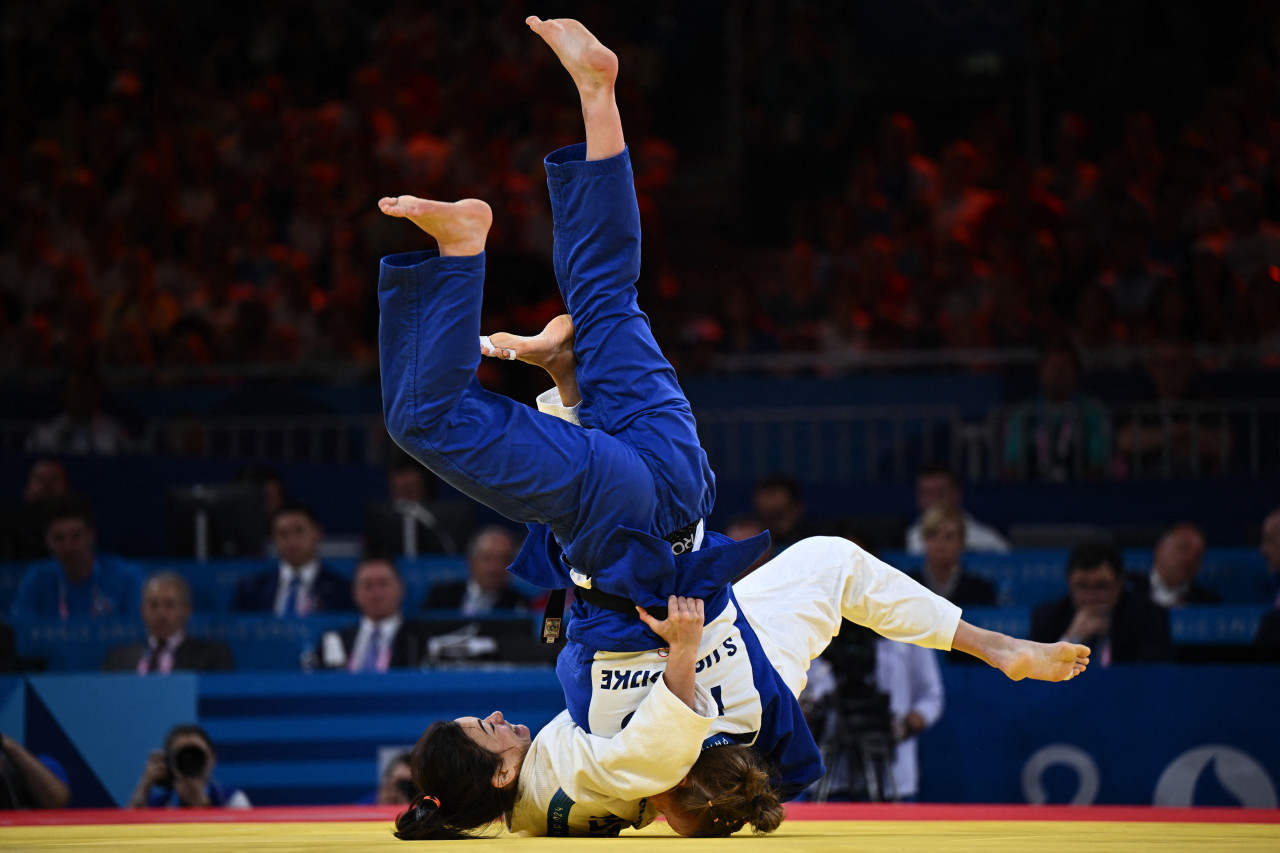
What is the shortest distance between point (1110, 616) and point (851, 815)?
6.48 ft

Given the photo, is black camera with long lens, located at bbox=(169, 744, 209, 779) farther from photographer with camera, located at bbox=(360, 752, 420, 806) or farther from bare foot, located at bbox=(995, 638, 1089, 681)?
bare foot, located at bbox=(995, 638, 1089, 681)

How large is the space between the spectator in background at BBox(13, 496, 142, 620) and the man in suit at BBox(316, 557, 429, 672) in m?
1.30

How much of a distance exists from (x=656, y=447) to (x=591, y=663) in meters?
0.57

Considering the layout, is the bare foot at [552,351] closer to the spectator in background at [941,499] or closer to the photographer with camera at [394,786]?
the photographer with camera at [394,786]

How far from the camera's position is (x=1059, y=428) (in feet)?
25.1

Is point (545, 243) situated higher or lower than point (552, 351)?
higher

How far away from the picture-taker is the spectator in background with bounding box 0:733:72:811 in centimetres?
510

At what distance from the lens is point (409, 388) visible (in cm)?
295

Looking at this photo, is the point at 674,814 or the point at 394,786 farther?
the point at 394,786

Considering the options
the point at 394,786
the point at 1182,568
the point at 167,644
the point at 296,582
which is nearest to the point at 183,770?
the point at 394,786

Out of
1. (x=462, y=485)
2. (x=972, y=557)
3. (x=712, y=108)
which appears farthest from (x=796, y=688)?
(x=712, y=108)

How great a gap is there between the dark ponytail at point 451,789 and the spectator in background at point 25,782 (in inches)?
92.5

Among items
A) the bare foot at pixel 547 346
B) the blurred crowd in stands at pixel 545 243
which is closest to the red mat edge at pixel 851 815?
the blurred crowd in stands at pixel 545 243

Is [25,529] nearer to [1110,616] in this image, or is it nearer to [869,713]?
[869,713]
